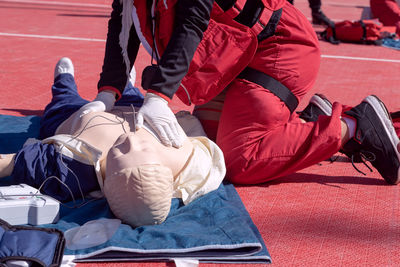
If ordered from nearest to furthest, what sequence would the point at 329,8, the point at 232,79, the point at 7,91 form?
the point at 232,79, the point at 7,91, the point at 329,8

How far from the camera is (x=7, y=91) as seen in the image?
3.64 meters

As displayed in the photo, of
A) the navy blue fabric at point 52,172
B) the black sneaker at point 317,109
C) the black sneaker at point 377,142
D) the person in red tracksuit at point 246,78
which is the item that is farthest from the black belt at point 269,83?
the navy blue fabric at point 52,172

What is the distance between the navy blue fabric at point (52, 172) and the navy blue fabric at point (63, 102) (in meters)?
0.61

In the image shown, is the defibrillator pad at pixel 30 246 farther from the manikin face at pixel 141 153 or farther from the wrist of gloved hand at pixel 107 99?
the wrist of gloved hand at pixel 107 99

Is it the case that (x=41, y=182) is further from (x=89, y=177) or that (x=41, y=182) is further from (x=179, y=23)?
(x=179, y=23)

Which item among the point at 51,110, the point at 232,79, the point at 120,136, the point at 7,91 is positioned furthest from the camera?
the point at 7,91

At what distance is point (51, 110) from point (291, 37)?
1284 mm

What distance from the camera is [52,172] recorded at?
1.95 meters

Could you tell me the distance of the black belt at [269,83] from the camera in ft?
7.52

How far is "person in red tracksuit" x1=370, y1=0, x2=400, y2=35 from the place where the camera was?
6.92 metres

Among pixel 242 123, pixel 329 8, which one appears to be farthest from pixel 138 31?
pixel 329 8

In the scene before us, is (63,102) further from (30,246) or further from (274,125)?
(30,246)

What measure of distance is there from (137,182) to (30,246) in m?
0.38

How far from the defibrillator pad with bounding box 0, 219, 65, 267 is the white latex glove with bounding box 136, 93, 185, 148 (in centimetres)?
56
